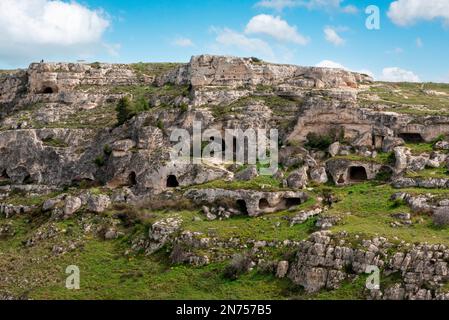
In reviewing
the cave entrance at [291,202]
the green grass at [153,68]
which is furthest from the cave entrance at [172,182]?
the green grass at [153,68]

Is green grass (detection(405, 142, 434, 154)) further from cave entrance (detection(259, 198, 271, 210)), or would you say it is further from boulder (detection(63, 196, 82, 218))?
boulder (detection(63, 196, 82, 218))

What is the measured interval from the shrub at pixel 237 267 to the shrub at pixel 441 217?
32.9 feet

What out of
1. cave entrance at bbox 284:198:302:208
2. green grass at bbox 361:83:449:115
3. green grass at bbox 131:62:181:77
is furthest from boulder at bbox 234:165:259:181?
green grass at bbox 131:62:181:77

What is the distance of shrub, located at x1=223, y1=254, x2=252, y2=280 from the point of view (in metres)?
34.7

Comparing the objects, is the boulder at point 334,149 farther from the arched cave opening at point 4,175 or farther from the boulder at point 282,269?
the arched cave opening at point 4,175

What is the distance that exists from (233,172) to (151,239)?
893 cm

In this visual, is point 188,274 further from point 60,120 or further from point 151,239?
point 60,120

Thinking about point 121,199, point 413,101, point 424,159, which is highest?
point 413,101

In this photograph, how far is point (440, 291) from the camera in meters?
29.3

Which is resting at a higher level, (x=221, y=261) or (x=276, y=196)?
(x=276, y=196)

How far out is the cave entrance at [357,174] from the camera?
46.0 m

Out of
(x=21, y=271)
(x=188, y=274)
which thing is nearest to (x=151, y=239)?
(x=188, y=274)

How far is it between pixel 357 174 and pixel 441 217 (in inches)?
460

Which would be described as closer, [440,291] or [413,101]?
[440,291]
